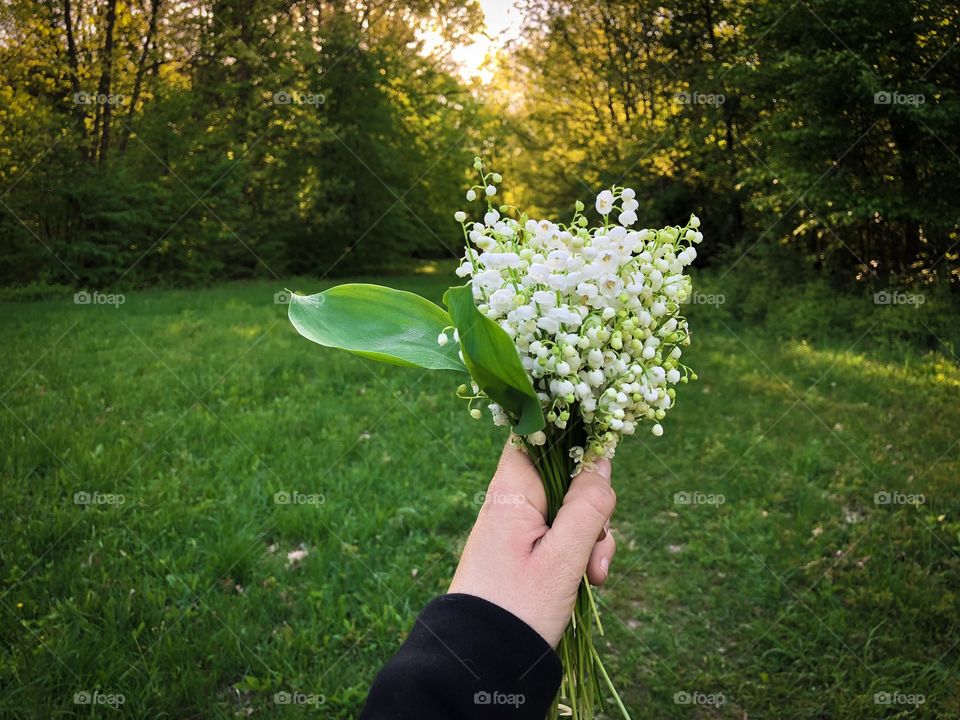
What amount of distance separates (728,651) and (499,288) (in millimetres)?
2567

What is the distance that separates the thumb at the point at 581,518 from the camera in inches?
51.7

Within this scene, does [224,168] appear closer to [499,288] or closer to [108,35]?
[108,35]

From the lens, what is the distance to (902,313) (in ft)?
27.5

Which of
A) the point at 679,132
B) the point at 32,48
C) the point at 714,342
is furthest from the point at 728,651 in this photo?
the point at 32,48
